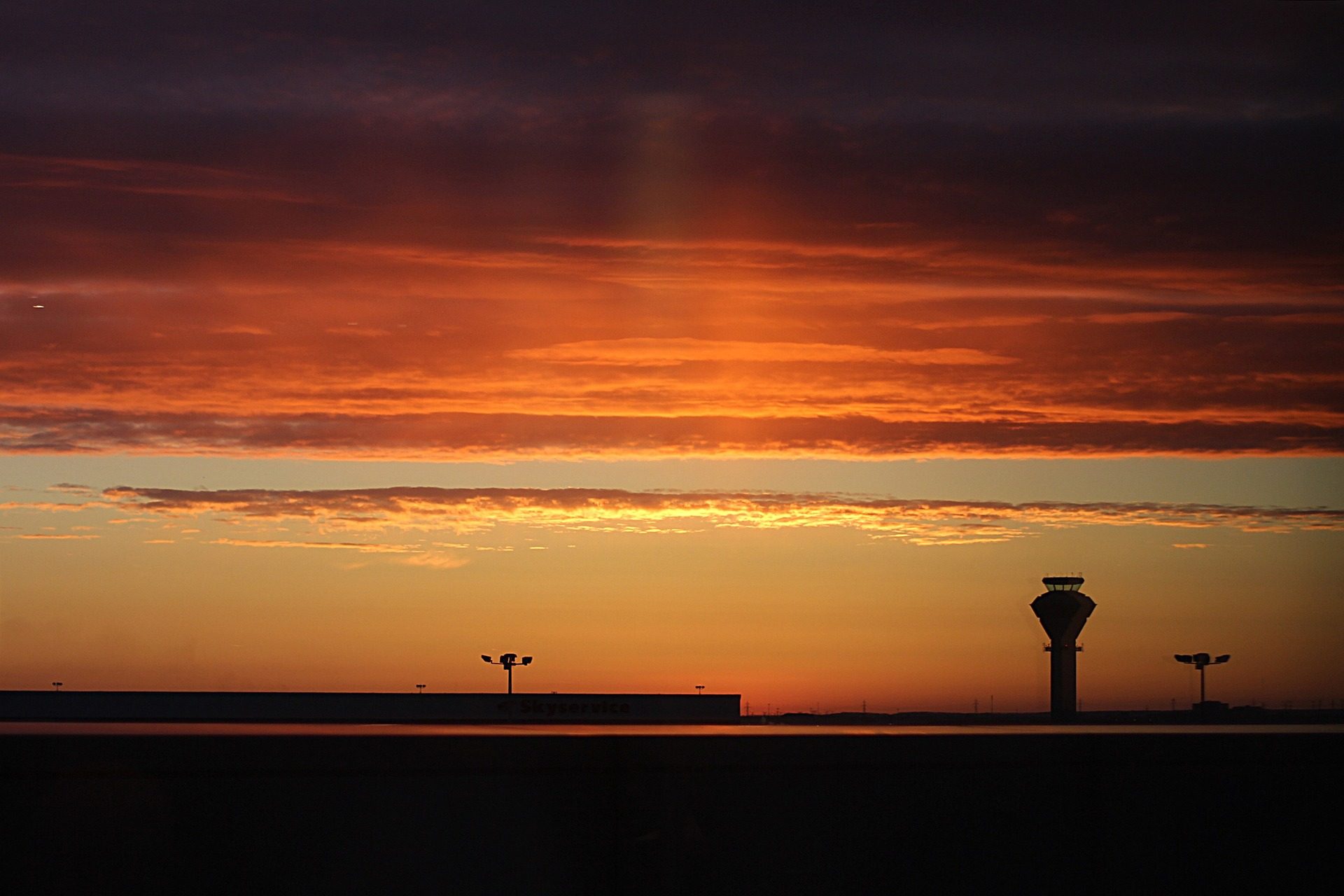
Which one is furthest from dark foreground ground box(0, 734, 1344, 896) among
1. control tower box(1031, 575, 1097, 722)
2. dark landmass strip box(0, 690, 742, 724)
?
control tower box(1031, 575, 1097, 722)

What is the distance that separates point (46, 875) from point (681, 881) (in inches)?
89.2

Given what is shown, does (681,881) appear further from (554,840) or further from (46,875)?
(46,875)

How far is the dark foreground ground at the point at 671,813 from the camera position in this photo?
494cm

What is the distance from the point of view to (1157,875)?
18.5 feet

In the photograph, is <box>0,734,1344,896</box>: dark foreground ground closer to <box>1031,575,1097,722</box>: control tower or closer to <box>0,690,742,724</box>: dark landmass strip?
<box>0,690,742,724</box>: dark landmass strip

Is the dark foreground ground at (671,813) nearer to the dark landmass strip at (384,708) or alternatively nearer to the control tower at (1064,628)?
the dark landmass strip at (384,708)

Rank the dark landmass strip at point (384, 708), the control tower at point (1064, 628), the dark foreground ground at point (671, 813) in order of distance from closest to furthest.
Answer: the dark foreground ground at point (671, 813)
the dark landmass strip at point (384, 708)
the control tower at point (1064, 628)

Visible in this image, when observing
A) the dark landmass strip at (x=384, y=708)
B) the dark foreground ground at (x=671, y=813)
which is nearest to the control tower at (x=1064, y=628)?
the dark landmass strip at (x=384, y=708)

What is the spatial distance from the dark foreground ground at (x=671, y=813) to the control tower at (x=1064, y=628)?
12283 cm

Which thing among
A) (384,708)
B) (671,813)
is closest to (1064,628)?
(384,708)

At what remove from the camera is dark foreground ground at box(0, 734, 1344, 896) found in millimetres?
4938

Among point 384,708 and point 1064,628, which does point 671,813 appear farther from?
point 1064,628

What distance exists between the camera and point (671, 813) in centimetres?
540

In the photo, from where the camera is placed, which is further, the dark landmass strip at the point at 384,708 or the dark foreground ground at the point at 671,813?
the dark landmass strip at the point at 384,708
